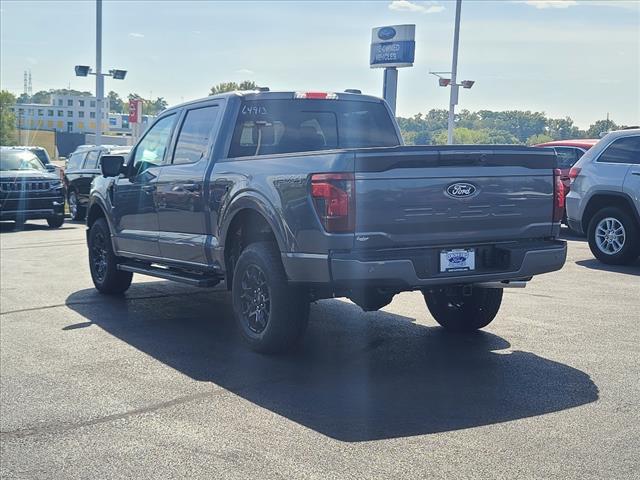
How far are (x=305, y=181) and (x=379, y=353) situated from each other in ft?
5.48

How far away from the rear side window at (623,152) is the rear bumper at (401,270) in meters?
6.00

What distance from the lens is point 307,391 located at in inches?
223

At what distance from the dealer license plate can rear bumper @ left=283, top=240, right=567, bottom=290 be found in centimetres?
4

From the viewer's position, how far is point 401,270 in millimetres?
5660

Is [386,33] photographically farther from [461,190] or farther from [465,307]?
[461,190]

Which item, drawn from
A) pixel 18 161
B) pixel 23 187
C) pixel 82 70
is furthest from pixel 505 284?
pixel 82 70

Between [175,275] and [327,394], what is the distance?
2728 millimetres

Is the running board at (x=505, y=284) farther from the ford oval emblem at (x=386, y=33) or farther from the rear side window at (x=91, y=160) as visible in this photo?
the ford oval emblem at (x=386, y=33)

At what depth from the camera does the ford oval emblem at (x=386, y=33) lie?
3344 centimetres

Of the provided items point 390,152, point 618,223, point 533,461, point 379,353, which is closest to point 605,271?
point 618,223

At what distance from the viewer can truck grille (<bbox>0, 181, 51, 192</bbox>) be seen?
1853cm

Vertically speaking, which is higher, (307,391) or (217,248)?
(217,248)

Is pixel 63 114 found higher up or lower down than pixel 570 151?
higher up

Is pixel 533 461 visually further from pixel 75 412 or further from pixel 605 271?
pixel 605 271
